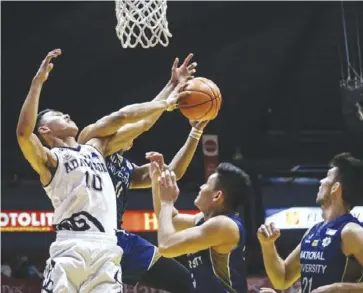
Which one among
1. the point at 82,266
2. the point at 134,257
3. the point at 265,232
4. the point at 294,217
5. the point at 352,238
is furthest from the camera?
the point at 294,217

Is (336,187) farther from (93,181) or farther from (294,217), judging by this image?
(294,217)

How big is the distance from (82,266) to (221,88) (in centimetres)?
846

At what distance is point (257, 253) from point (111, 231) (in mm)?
8788

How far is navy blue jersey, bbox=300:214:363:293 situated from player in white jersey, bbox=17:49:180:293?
121 centimetres

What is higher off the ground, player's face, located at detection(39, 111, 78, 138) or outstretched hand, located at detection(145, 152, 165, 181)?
player's face, located at detection(39, 111, 78, 138)

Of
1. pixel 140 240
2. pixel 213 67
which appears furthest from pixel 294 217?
pixel 140 240

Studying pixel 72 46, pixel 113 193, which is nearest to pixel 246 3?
pixel 72 46

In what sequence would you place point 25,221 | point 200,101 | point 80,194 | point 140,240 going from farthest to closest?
1. point 25,221
2. point 140,240
3. point 200,101
4. point 80,194

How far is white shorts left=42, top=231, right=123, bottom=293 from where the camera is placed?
459 cm

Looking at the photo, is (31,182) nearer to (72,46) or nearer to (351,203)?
(72,46)

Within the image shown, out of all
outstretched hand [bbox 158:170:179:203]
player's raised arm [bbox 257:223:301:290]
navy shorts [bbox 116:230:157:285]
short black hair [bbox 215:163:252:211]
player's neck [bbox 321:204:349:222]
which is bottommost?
navy shorts [bbox 116:230:157:285]

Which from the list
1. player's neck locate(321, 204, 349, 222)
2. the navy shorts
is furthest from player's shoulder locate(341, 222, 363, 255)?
the navy shorts

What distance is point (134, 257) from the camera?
17.4 ft

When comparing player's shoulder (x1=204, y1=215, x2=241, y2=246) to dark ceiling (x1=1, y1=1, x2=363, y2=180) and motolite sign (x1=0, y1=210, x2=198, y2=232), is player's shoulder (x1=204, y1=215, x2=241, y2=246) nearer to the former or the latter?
dark ceiling (x1=1, y1=1, x2=363, y2=180)
